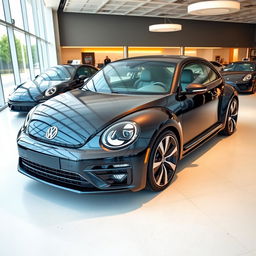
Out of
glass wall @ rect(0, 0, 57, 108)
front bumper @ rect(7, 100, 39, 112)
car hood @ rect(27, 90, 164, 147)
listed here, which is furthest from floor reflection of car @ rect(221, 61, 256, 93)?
glass wall @ rect(0, 0, 57, 108)

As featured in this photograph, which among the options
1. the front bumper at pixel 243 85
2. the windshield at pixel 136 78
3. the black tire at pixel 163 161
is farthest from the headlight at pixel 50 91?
the front bumper at pixel 243 85

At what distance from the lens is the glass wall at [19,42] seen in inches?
226

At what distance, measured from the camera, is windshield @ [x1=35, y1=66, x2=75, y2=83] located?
207 inches

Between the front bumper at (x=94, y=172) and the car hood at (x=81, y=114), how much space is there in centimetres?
11

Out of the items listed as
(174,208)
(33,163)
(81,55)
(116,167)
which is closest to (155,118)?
(116,167)

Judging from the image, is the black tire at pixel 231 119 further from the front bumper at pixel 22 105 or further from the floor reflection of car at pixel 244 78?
the floor reflection of car at pixel 244 78

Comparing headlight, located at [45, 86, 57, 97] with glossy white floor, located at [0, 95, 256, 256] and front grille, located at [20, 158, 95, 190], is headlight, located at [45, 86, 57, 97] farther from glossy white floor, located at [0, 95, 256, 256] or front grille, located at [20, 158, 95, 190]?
front grille, located at [20, 158, 95, 190]

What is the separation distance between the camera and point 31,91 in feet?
15.1

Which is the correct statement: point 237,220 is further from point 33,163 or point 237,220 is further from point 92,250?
point 33,163

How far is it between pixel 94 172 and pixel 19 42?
6.84 m

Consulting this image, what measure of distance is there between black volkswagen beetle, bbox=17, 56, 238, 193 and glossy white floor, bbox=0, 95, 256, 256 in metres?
0.20

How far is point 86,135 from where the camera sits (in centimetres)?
166

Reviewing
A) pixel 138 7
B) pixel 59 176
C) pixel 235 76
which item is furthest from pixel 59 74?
pixel 138 7

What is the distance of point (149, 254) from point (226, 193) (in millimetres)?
933
